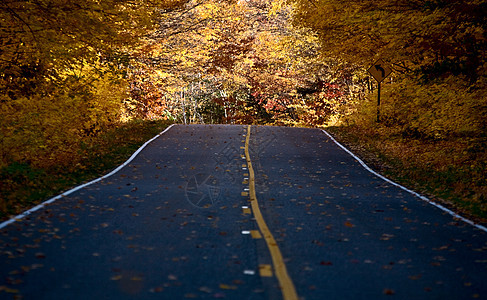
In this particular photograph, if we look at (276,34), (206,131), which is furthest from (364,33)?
(276,34)

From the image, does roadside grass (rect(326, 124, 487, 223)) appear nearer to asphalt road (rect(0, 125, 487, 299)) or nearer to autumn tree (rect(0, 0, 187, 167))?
asphalt road (rect(0, 125, 487, 299))

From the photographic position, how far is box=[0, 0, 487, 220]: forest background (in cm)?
1248

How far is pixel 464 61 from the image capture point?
15359mm

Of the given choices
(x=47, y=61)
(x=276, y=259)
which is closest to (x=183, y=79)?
(x=47, y=61)

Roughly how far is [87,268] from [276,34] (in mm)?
36390

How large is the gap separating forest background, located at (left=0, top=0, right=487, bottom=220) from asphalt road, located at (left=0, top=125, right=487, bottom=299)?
169 cm

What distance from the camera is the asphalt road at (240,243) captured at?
5.83 metres

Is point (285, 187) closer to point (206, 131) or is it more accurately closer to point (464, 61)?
point (464, 61)

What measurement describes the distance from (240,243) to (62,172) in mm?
8318

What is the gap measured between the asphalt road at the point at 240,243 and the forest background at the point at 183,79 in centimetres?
169

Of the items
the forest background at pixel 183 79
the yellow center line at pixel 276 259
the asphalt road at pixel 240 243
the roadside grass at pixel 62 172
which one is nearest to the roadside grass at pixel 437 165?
the forest background at pixel 183 79

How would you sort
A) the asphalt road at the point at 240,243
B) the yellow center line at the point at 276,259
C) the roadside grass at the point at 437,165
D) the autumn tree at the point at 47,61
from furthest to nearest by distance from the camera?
the roadside grass at the point at 437,165 → the autumn tree at the point at 47,61 → the asphalt road at the point at 240,243 → the yellow center line at the point at 276,259

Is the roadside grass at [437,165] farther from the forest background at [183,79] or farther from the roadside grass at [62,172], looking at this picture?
the roadside grass at [62,172]

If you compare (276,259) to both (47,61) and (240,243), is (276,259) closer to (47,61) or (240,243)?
(240,243)
